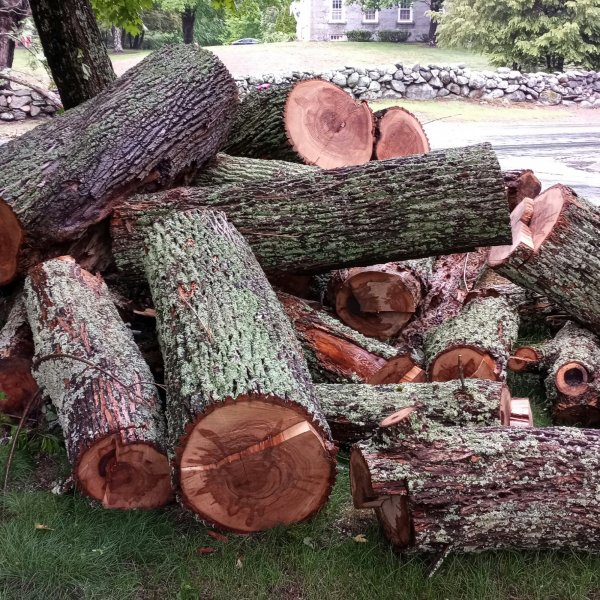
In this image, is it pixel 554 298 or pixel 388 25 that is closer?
pixel 554 298

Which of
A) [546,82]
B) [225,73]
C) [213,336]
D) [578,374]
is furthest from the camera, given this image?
[546,82]

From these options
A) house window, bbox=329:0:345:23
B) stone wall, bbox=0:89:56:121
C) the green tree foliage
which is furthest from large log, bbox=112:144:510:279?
house window, bbox=329:0:345:23

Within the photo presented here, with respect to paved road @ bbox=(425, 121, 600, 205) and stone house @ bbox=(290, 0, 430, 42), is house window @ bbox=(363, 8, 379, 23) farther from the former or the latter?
paved road @ bbox=(425, 121, 600, 205)

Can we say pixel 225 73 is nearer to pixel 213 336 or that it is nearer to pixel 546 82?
pixel 213 336

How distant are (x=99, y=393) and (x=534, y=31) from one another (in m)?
23.1

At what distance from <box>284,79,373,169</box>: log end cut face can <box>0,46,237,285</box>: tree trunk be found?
496mm

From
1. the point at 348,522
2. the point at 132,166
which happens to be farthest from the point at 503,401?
the point at 132,166

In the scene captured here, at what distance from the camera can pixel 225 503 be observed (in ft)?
8.24

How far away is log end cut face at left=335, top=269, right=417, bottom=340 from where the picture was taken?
13.6ft

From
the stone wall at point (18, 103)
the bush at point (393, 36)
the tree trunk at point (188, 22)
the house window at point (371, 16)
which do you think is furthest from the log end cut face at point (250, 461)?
the house window at point (371, 16)

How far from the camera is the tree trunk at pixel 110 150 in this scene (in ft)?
12.7

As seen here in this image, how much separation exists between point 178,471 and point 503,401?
4.68 ft

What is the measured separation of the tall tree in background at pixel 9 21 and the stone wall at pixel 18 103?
93 cm

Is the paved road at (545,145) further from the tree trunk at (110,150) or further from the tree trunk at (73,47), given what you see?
the tree trunk at (73,47)
